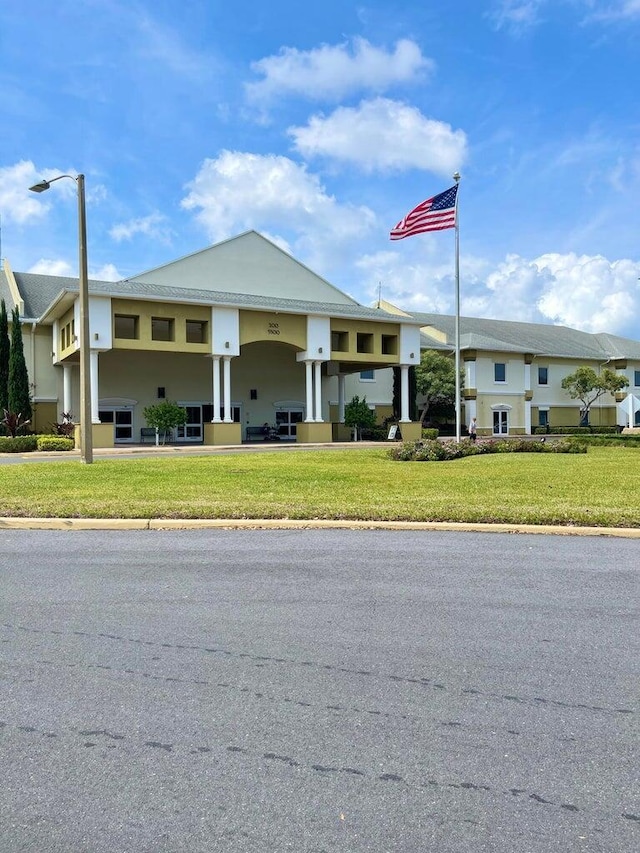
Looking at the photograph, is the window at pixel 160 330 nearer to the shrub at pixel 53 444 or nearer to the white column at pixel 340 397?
the white column at pixel 340 397

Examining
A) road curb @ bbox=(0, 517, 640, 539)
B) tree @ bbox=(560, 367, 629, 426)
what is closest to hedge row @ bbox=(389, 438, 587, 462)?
road curb @ bbox=(0, 517, 640, 539)

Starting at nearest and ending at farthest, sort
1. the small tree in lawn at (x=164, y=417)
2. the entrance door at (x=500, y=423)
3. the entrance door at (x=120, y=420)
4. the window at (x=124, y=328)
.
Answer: the small tree in lawn at (x=164, y=417) → the window at (x=124, y=328) → the entrance door at (x=120, y=420) → the entrance door at (x=500, y=423)

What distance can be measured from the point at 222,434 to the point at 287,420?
10620 millimetres

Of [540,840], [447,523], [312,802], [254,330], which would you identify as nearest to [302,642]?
[312,802]

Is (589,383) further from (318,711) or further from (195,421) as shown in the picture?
(318,711)

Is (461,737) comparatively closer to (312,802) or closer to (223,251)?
(312,802)

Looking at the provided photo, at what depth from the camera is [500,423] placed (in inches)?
1977

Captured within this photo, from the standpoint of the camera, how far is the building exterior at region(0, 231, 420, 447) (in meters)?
33.4

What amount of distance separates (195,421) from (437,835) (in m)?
39.3

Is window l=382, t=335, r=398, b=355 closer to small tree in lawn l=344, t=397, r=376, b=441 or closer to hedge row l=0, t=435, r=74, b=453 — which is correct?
small tree in lawn l=344, t=397, r=376, b=441

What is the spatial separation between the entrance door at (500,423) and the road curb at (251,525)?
4172 centimetres

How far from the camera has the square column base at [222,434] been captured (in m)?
33.7

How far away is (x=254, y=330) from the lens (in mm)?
35594

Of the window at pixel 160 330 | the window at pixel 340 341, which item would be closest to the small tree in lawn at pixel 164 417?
the window at pixel 160 330
